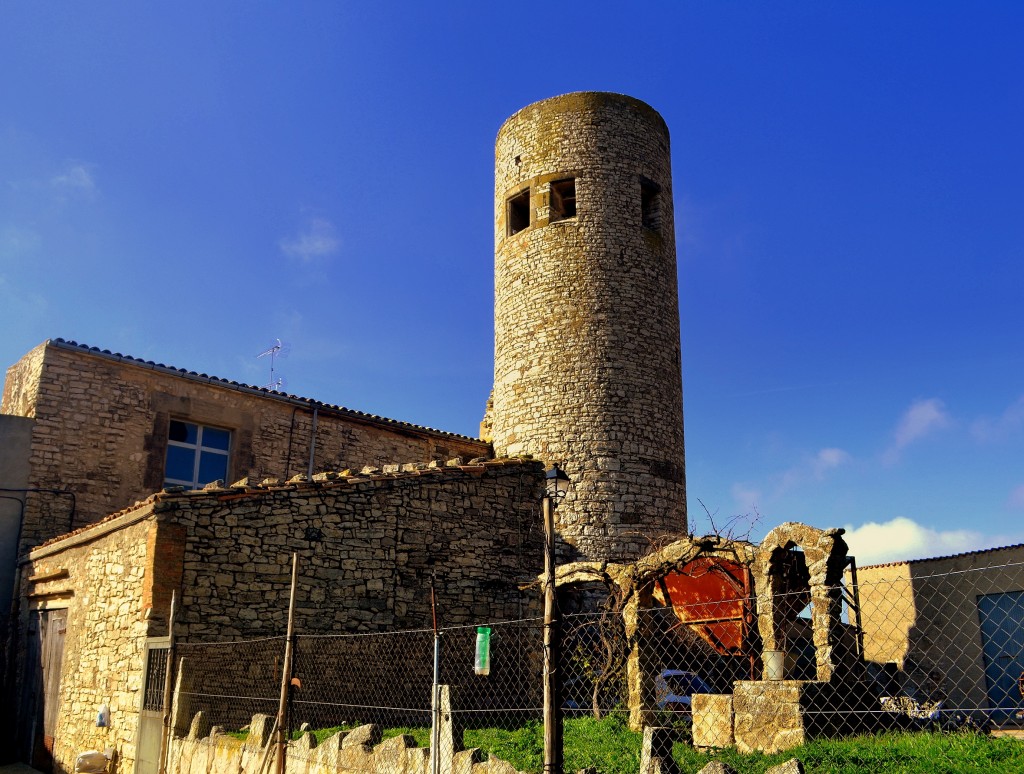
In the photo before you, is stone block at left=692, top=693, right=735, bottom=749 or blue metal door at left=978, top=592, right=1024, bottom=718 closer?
stone block at left=692, top=693, right=735, bottom=749

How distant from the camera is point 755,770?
21.9 feet

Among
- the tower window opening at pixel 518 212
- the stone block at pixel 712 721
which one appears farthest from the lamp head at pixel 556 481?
the tower window opening at pixel 518 212

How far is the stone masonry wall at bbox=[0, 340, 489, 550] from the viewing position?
1402 centimetres

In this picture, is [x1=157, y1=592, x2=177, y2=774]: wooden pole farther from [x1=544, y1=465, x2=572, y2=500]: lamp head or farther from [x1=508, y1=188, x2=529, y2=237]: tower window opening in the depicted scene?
[x1=508, y1=188, x2=529, y2=237]: tower window opening

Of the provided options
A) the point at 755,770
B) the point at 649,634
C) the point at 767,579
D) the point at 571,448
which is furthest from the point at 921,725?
the point at 571,448

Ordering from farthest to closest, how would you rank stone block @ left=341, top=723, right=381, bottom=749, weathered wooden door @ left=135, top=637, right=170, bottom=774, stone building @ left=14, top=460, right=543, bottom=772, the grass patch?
1. stone building @ left=14, top=460, right=543, bottom=772
2. weathered wooden door @ left=135, top=637, right=170, bottom=774
3. stone block @ left=341, top=723, right=381, bottom=749
4. the grass patch

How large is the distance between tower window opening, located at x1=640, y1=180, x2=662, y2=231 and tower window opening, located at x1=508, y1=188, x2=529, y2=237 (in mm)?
2400

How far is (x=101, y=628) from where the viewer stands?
1105cm

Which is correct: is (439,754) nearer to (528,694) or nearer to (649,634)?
(649,634)

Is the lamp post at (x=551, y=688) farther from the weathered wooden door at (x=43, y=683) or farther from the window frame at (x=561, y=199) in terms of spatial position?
the window frame at (x=561, y=199)

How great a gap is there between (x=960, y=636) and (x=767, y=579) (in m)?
8.10

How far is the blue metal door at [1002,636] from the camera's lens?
14609 millimetres

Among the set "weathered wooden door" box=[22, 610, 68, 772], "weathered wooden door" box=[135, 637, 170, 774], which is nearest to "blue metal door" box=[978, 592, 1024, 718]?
"weathered wooden door" box=[135, 637, 170, 774]

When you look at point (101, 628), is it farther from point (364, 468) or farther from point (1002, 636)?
point (1002, 636)
